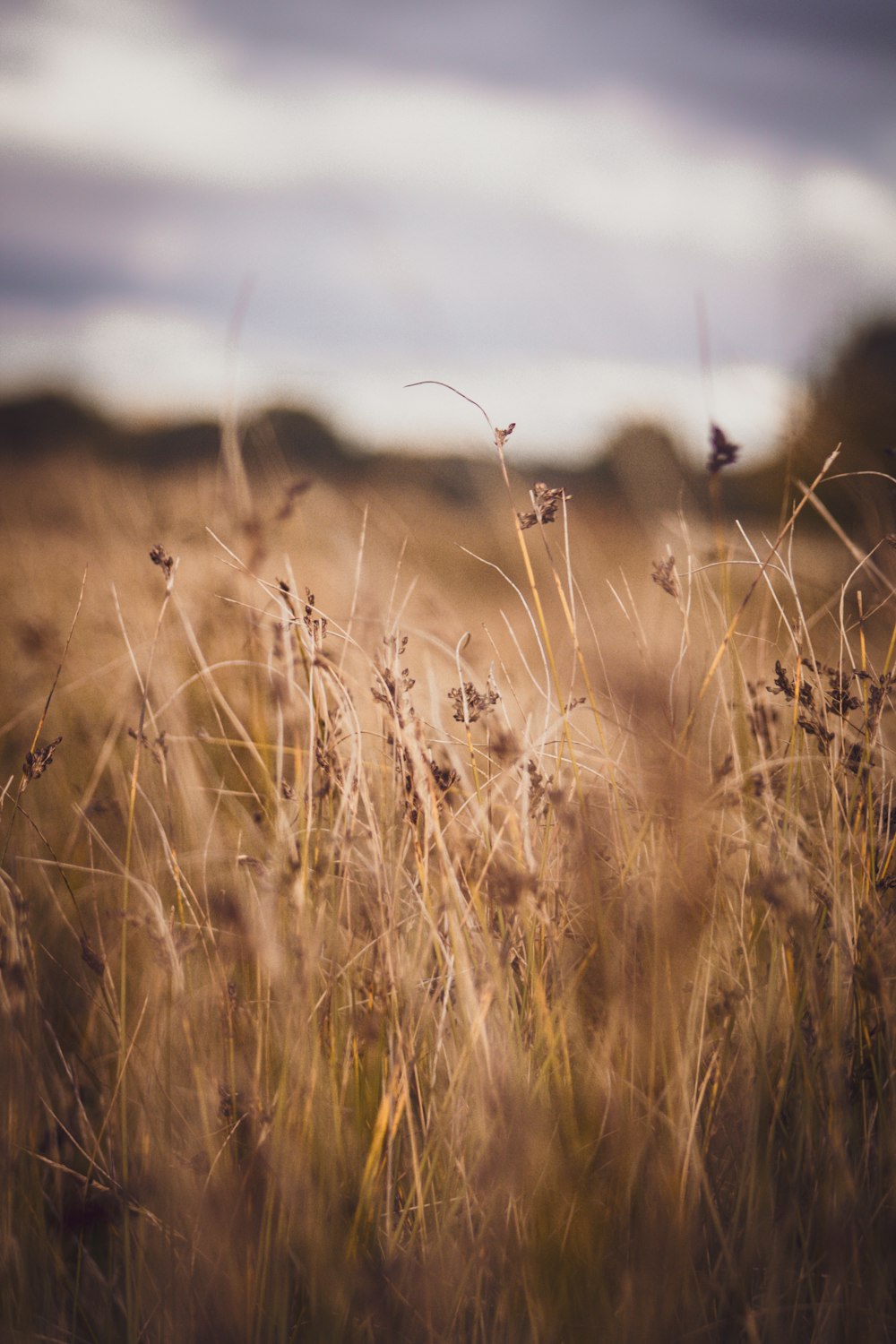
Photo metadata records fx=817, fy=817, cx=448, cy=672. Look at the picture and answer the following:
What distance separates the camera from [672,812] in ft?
3.43

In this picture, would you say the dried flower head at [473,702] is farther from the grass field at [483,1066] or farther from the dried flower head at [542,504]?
the dried flower head at [542,504]

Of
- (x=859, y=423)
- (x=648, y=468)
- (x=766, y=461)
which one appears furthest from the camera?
(x=859, y=423)

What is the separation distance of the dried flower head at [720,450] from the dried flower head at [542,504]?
182 millimetres

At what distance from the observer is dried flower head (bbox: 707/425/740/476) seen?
98cm

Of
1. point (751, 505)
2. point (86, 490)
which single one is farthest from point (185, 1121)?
point (751, 505)

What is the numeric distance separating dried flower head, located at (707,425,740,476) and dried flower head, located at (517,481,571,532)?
18 cm

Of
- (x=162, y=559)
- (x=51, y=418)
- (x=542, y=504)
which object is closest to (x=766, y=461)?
(x=542, y=504)

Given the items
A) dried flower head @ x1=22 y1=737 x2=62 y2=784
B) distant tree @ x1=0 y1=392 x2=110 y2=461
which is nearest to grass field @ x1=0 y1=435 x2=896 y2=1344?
dried flower head @ x1=22 y1=737 x2=62 y2=784

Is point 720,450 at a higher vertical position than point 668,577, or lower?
higher

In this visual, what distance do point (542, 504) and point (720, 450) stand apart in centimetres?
22

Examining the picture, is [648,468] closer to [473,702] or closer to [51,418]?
[473,702]

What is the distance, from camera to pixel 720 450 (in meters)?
0.98

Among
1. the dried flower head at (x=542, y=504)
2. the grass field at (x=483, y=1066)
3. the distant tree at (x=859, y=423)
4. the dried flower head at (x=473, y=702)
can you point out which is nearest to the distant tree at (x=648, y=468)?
the distant tree at (x=859, y=423)

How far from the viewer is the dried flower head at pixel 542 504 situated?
0.97 meters
